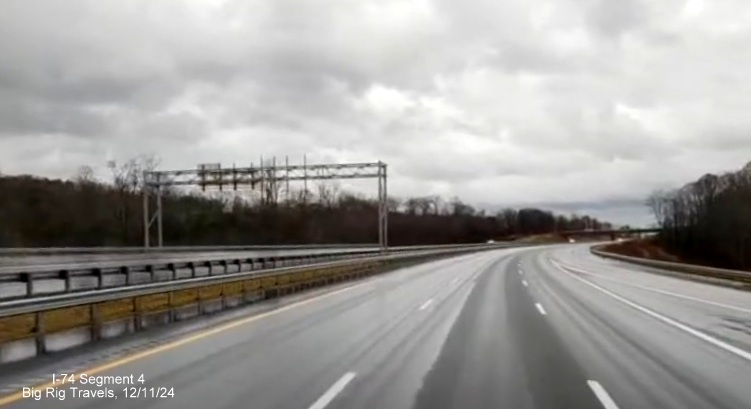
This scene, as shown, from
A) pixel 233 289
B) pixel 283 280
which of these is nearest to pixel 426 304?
pixel 233 289

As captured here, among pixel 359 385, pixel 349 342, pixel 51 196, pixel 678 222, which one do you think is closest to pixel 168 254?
pixel 51 196

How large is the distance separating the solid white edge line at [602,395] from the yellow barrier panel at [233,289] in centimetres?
1410

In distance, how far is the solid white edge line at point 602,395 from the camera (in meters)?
8.77

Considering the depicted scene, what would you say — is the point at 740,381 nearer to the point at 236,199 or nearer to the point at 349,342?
the point at 349,342

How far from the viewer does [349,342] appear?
14.5 metres

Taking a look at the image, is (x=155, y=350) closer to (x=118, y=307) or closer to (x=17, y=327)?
(x=17, y=327)

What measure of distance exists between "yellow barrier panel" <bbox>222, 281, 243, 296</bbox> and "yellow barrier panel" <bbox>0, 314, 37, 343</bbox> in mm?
7805

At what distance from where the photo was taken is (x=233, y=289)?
2411 cm

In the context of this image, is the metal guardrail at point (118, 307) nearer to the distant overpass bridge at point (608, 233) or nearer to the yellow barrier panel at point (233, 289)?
the yellow barrier panel at point (233, 289)

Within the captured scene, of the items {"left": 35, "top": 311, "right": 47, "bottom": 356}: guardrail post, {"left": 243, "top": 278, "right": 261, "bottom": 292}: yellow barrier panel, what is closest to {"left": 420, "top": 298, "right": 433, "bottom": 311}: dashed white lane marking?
{"left": 243, "top": 278, "right": 261, "bottom": 292}: yellow barrier panel

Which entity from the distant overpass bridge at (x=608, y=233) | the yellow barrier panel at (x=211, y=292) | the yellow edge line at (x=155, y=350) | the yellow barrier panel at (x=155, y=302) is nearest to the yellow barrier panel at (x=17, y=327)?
the yellow edge line at (x=155, y=350)

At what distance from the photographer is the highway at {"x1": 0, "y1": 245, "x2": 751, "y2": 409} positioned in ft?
29.9

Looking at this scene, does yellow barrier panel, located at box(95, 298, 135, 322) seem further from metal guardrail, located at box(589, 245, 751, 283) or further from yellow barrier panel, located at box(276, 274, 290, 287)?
metal guardrail, located at box(589, 245, 751, 283)

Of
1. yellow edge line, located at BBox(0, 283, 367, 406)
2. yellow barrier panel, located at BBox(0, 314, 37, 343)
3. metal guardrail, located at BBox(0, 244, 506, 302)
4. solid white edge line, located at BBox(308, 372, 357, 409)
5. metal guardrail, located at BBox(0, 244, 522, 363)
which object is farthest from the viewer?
metal guardrail, located at BBox(0, 244, 506, 302)
